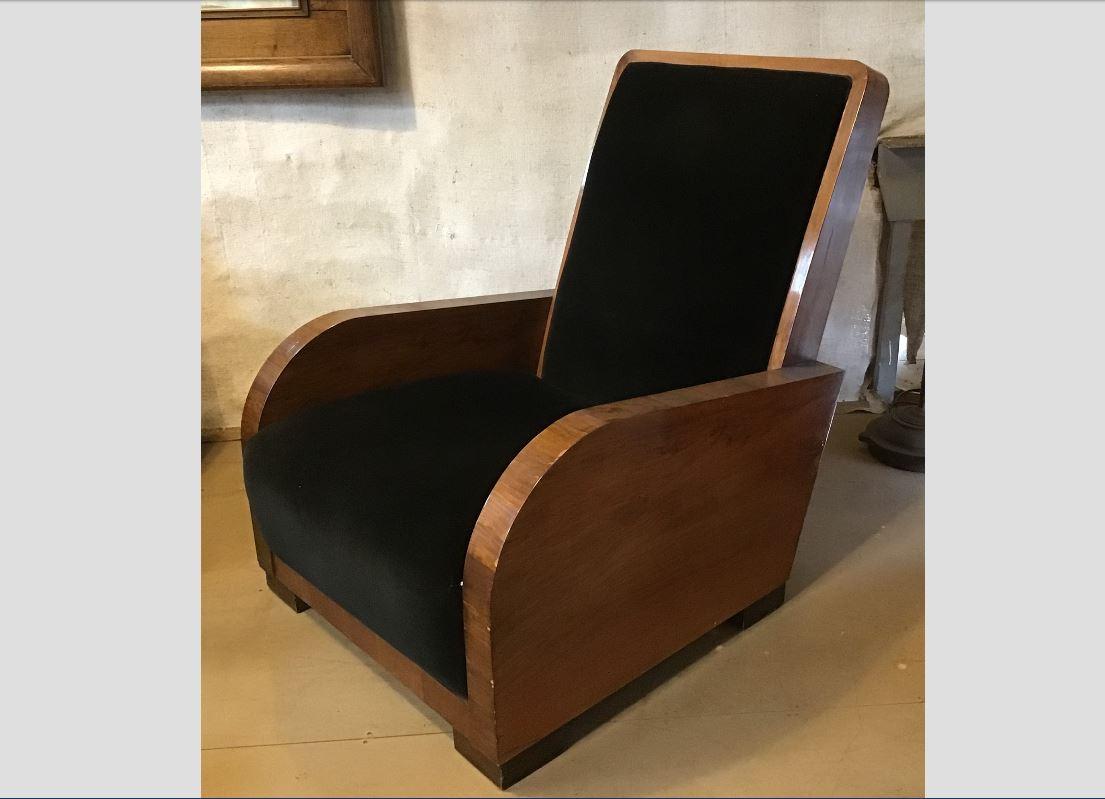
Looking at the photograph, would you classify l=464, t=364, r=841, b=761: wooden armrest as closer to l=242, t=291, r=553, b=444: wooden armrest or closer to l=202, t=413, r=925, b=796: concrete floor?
l=202, t=413, r=925, b=796: concrete floor

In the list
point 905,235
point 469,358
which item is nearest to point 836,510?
point 905,235

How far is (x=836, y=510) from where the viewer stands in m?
1.83

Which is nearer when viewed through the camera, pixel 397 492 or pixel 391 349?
pixel 397 492

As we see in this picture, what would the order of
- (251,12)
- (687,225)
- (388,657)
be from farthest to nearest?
1. (251,12)
2. (687,225)
3. (388,657)

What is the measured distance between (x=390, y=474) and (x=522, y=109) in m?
1.12

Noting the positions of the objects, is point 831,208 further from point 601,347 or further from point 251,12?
point 251,12

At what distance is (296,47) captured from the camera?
1.84 m

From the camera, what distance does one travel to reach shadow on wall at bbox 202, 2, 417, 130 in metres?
1.94

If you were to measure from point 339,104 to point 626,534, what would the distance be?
1.31 meters

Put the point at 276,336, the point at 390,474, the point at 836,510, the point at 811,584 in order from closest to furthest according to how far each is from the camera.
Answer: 1. the point at 390,474
2. the point at 811,584
3. the point at 836,510
4. the point at 276,336

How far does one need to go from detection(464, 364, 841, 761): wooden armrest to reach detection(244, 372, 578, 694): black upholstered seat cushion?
0.16 ft

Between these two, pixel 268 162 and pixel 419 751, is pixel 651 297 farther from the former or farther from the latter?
pixel 268 162

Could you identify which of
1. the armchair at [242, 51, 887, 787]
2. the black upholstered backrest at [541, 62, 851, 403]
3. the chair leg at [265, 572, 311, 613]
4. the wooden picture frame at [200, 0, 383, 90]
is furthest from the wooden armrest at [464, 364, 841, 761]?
the wooden picture frame at [200, 0, 383, 90]

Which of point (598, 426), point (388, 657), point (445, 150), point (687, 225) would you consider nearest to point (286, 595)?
point (388, 657)
